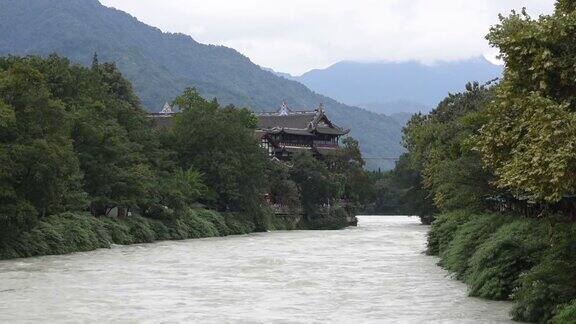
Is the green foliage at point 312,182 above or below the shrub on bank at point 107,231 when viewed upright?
above

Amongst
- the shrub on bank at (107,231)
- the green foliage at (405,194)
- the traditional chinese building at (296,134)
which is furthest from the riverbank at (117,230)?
the green foliage at (405,194)

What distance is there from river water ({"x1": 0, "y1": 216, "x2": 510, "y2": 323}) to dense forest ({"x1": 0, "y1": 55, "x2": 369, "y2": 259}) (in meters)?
2.92

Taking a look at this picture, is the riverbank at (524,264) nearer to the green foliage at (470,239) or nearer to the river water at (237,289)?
the green foliage at (470,239)

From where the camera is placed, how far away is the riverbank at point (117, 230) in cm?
3288

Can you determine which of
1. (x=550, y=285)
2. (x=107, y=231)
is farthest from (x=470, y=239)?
(x=107, y=231)

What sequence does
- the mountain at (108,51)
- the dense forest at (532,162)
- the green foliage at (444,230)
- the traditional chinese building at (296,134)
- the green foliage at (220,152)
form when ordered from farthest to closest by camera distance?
the mountain at (108,51), the traditional chinese building at (296,134), the green foliage at (220,152), the green foliage at (444,230), the dense forest at (532,162)

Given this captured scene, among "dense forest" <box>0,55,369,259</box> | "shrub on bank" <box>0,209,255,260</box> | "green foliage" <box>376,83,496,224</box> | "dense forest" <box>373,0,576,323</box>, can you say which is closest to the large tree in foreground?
"dense forest" <box>373,0,576,323</box>

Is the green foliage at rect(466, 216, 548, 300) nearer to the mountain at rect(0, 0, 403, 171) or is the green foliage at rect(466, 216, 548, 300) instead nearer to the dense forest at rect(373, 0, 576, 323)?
the dense forest at rect(373, 0, 576, 323)

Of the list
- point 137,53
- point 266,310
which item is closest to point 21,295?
point 266,310

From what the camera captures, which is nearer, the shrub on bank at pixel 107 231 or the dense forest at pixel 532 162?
the dense forest at pixel 532 162

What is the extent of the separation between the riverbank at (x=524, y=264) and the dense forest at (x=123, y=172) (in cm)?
1725

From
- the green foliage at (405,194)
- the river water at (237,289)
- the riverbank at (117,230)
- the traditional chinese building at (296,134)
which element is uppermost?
the traditional chinese building at (296,134)

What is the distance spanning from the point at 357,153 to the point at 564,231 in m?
60.3

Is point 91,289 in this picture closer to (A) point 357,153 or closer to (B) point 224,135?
(B) point 224,135
